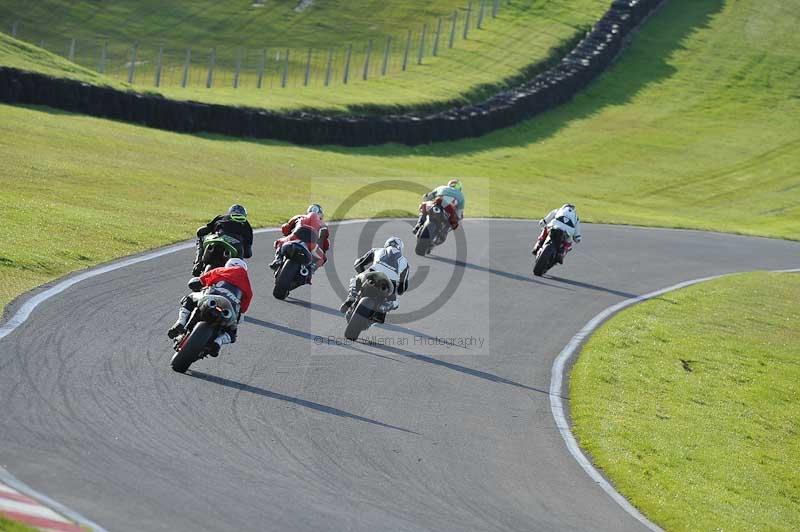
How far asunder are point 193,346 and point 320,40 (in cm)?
5686

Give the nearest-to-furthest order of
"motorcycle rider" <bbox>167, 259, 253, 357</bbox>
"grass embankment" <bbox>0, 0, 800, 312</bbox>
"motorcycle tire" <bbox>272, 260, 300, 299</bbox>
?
1. "motorcycle rider" <bbox>167, 259, 253, 357</bbox>
2. "motorcycle tire" <bbox>272, 260, 300, 299</bbox>
3. "grass embankment" <bbox>0, 0, 800, 312</bbox>

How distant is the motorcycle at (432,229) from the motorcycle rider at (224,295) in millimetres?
10565

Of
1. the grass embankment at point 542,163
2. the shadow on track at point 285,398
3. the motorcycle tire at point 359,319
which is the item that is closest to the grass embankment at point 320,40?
the grass embankment at point 542,163

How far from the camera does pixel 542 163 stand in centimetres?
5116

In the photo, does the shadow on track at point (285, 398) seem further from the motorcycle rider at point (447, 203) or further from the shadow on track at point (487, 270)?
the motorcycle rider at point (447, 203)

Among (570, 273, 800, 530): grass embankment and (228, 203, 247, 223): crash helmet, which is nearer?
(570, 273, 800, 530): grass embankment

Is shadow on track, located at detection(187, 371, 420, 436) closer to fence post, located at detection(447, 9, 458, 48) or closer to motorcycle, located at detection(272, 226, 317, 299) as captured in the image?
motorcycle, located at detection(272, 226, 317, 299)

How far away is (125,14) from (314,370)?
193 ft

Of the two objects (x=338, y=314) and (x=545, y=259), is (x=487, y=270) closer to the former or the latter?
(x=545, y=259)

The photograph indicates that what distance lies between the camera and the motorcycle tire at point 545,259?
23.7m

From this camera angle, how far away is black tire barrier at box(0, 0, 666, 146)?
3525cm

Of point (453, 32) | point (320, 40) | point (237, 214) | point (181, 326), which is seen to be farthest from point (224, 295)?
point (453, 32)

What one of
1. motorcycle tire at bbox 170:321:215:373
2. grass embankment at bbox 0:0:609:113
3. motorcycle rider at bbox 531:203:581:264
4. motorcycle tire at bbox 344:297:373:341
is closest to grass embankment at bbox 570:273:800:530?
motorcycle rider at bbox 531:203:581:264

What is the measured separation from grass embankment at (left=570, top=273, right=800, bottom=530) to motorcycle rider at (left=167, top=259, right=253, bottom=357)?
401 centimetres
